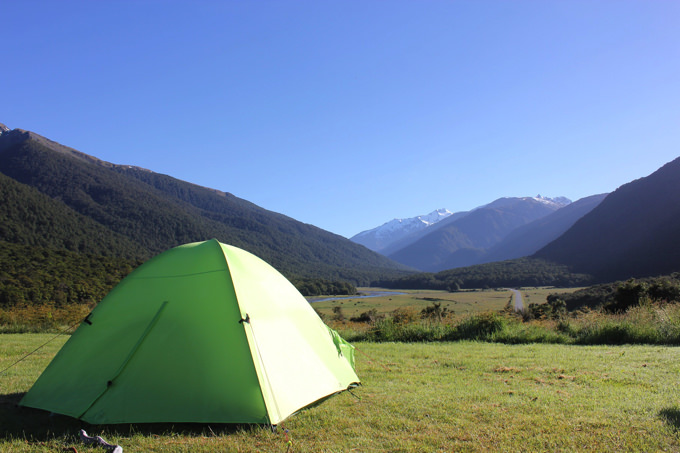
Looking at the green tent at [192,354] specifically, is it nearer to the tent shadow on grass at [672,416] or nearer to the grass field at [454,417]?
the grass field at [454,417]

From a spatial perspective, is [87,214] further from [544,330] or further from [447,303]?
[544,330]

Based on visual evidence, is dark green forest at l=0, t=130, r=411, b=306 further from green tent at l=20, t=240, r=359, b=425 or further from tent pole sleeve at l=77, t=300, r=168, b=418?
tent pole sleeve at l=77, t=300, r=168, b=418

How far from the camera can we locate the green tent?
480 centimetres

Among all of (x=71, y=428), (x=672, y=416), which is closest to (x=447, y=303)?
(x=672, y=416)

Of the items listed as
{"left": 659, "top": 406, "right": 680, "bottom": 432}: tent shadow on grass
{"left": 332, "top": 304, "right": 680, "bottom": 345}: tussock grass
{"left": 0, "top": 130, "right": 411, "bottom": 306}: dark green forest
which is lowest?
{"left": 332, "top": 304, "right": 680, "bottom": 345}: tussock grass

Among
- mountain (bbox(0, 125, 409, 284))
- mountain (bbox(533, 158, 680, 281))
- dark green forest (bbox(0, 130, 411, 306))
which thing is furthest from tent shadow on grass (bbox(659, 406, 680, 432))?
mountain (bbox(0, 125, 409, 284))

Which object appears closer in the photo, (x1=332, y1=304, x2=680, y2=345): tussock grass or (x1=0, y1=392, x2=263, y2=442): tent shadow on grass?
(x1=0, y1=392, x2=263, y2=442): tent shadow on grass

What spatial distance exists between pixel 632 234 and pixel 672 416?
8944cm

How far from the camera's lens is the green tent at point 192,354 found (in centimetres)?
480

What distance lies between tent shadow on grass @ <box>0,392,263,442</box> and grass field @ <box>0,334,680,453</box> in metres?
0.01

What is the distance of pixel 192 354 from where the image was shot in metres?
5.09

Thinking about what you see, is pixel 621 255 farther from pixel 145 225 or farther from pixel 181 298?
pixel 145 225

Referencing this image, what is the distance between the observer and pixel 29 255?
5019 centimetres

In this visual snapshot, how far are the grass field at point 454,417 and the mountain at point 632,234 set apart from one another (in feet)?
211
